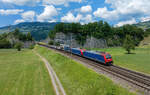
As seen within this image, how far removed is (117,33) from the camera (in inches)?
6122

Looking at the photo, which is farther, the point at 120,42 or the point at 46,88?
the point at 120,42

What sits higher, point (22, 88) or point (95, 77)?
point (95, 77)

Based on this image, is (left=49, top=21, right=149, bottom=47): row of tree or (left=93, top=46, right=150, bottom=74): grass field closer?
(left=93, top=46, right=150, bottom=74): grass field

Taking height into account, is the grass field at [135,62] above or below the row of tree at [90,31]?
below

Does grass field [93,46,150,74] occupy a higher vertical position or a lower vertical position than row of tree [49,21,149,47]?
lower

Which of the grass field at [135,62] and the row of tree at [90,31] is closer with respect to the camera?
the grass field at [135,62]

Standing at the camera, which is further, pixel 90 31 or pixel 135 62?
pixel 90 31

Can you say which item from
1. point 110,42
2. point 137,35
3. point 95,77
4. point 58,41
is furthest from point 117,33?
point 95,77

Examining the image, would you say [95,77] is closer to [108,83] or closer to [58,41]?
[108,83]

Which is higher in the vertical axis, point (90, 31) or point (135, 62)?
point (90, 31)

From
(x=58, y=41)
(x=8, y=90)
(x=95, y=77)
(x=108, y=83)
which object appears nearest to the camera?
(x=108, y=83)

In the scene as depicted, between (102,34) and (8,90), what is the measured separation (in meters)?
124

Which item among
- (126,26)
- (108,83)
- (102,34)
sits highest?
(126,26)

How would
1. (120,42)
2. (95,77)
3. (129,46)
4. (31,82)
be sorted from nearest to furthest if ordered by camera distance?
1. (95,77)
2. (31,82)
3. (129,46)
4. (120,42)
